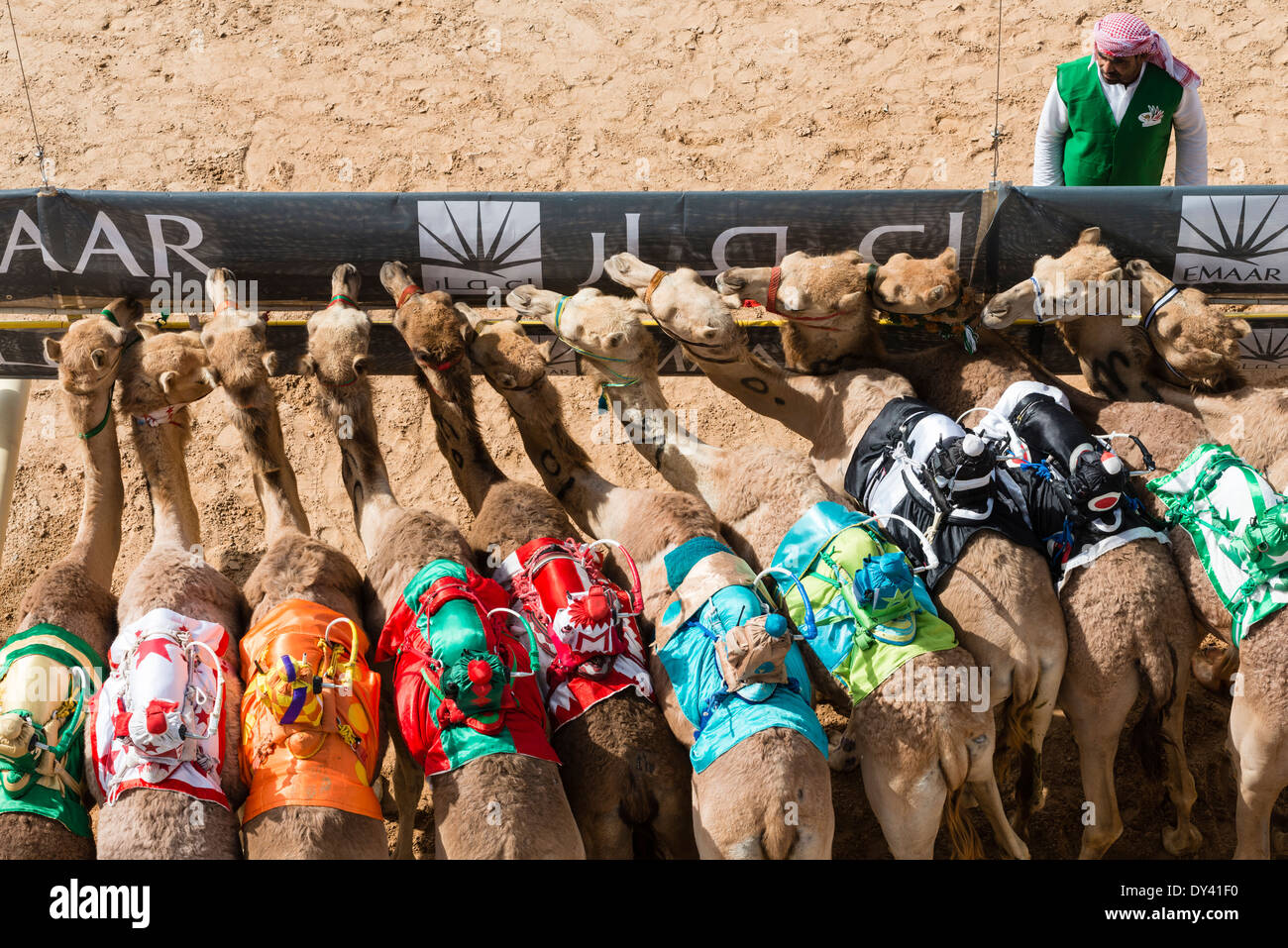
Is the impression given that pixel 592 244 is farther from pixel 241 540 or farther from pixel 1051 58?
pixel 1051 58

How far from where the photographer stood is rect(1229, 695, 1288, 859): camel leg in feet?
15.9

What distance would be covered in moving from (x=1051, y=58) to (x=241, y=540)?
7361 mm

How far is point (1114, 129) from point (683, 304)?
9.60 feet

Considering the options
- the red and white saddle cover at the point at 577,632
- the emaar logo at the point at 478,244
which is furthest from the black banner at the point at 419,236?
the red and white saddle cover at the point at 577,632

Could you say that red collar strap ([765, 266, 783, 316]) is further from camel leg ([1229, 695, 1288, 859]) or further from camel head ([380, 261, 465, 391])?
camel leg ([1229, 695, 1288, 859])

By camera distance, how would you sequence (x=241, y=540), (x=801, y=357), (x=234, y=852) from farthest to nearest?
(x=241, y=540) < (x=801, y=357) < (x=234, y=852)

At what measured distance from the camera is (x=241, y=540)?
705 centimetres

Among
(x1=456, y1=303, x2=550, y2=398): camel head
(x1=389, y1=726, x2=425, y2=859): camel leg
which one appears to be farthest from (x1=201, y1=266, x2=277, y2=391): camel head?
(x1=389, y1=726, x2=425, y2=859): camel leg

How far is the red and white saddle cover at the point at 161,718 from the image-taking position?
433cm

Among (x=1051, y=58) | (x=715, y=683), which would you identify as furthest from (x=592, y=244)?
(x=1051, y=58)

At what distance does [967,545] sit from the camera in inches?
200

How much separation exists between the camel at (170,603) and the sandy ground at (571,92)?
7.36 feet

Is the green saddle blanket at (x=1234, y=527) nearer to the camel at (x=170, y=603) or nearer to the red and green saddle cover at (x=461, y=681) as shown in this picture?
the red and green saddle cover at (x=461, y=681)

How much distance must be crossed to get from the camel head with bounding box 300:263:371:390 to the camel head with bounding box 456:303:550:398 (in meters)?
0.48
